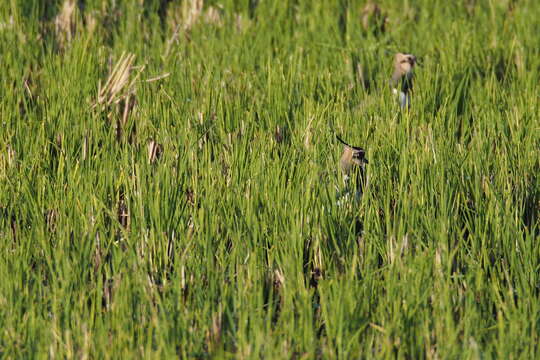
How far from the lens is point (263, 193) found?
2.31m

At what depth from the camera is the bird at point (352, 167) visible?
235cm

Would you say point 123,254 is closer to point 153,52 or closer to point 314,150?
point 314,150

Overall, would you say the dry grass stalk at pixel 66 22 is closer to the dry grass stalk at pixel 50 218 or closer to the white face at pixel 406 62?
the white face at pixel 406 62

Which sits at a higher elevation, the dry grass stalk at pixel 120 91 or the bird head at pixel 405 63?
the bird head at pixel 405 63

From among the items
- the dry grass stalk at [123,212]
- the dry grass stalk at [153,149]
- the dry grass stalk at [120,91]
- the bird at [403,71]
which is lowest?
the dry grass stalk at [123,212]

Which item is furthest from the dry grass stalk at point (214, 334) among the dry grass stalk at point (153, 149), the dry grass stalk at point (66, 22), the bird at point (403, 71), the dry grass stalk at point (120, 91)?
the dry grass stalk at point (66, 22)

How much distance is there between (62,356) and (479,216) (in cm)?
107

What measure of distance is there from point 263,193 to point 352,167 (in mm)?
268

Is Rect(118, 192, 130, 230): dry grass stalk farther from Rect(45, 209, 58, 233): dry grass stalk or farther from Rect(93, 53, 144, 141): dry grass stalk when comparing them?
Rect(93, 53, 144, 141): dry grass stalk

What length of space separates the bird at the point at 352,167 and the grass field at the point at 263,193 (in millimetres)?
30

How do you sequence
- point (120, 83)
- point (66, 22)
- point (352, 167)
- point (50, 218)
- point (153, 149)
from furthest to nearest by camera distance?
point (66, 22) → point (120, 83) → point (153, 149) → point (352, 167) → point (50, 218)

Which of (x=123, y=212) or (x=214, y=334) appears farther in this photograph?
(x=123, y=212)

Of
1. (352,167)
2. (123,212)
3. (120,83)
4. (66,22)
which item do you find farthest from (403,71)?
(66,22)

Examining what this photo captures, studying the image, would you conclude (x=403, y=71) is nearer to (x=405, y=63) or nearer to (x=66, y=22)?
(x=405, y=63)
